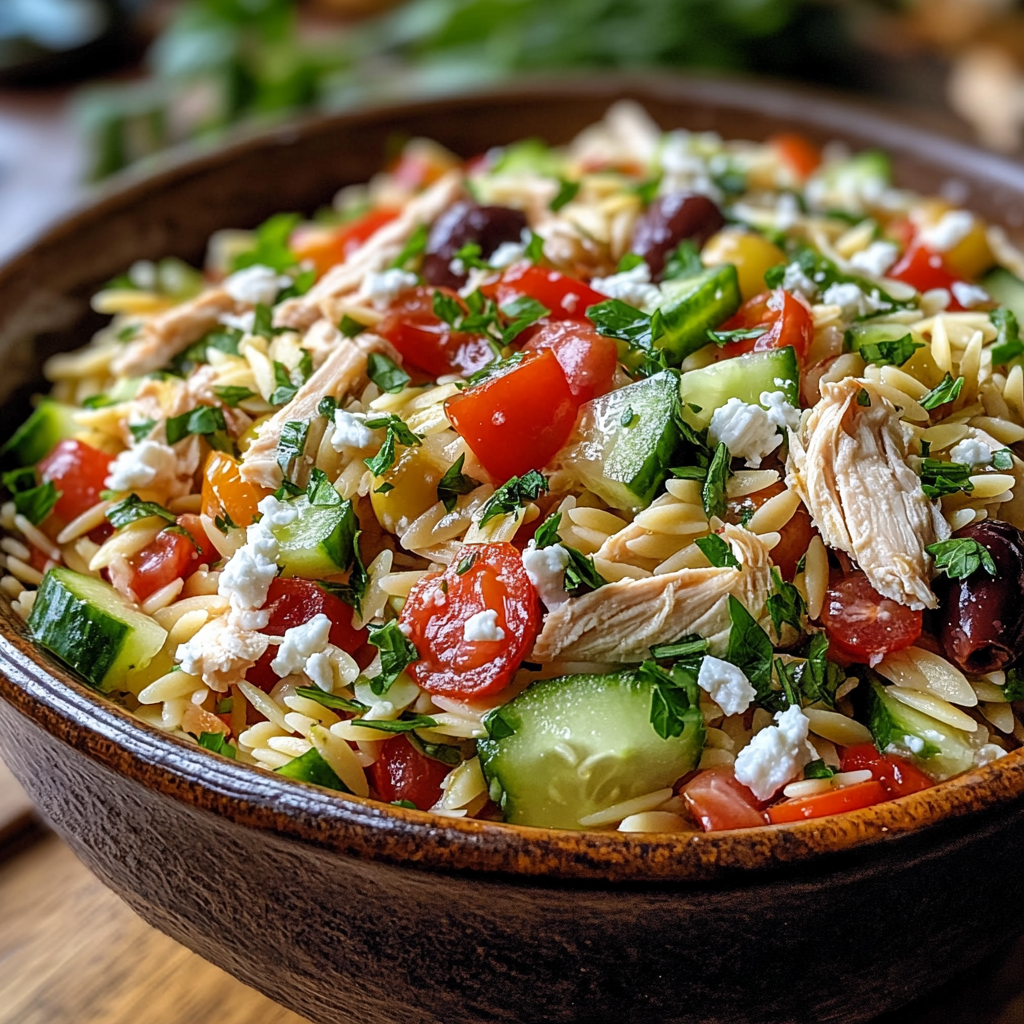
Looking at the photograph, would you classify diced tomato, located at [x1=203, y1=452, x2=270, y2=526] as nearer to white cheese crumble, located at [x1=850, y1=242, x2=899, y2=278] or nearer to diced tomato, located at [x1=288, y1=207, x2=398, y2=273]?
diced tomato, located at [x1=288, y1=207, x2=398, y2=273]

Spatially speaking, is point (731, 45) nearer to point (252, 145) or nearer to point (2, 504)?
point (252, 145)

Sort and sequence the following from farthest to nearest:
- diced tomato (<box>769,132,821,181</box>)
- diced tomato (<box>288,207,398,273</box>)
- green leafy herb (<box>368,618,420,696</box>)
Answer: diced tomato (<box>769,132,821,181</box>) < diced tomato (<box>288,207,398,273</box>) < green leafy herb (<box>368,618,420,696</box>)

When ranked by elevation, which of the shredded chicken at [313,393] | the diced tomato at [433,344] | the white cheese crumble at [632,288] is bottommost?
the white cheese crumble at [632,288]

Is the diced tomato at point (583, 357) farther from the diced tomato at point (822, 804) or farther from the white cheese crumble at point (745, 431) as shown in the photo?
the diced tomato at point (822, 804)

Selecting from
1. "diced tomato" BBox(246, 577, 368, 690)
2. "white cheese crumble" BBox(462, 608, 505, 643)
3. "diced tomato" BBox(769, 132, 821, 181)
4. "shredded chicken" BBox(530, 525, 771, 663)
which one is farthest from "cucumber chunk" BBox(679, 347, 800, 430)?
"diced tomato" BBox(769, 132, 821, 181)

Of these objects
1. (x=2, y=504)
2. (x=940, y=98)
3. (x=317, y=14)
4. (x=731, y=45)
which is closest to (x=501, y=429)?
(x=2, y=504)

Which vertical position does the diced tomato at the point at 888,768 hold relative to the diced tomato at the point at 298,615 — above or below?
below

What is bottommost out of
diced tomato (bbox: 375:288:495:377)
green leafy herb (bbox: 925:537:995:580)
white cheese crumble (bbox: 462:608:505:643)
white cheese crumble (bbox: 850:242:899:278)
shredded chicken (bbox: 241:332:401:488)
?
green leafy herb (bbox: 925:537:995:580)

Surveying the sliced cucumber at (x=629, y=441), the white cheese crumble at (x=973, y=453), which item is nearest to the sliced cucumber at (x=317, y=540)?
the sliced cucumber at (x=629, y=441)
